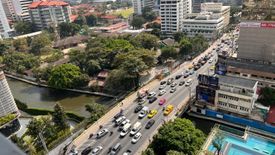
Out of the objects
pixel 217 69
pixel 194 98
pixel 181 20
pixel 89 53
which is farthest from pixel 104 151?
pixel 181 20

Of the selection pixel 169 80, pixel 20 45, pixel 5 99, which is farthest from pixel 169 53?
pixel 20 45

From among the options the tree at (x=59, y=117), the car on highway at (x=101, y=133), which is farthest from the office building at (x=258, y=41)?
the tree at (x=59, y=117)

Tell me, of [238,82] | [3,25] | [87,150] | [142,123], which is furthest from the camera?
[3,25]

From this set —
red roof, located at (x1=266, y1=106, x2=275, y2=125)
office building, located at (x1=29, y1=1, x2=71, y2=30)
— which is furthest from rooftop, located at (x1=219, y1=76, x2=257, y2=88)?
office building, located at (x1=29, y1=1, x2=71, y2=30)

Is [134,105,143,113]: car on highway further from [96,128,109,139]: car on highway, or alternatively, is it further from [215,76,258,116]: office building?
[215,76,258,116]: office building

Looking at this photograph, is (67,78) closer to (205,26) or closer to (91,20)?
(205,26)

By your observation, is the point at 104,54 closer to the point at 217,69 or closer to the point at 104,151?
the point at 217,69
